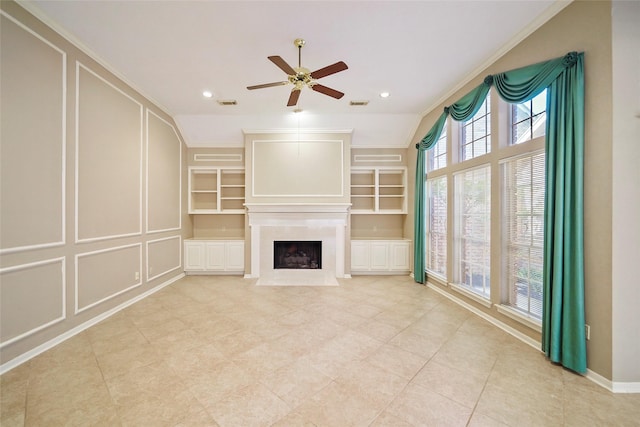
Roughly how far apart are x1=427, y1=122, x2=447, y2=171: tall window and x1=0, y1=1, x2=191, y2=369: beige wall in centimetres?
493

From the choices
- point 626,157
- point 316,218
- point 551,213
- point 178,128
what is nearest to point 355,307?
point 316,218

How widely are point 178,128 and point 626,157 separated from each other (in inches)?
242

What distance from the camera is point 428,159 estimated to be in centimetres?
452

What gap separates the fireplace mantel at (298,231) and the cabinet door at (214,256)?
2.31 feet

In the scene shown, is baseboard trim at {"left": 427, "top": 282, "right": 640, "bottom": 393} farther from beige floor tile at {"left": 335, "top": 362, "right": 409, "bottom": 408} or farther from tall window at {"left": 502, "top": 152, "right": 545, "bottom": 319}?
beige floor tile at {"left": 335, "top": 362, "right": 409, "bottom": 408}

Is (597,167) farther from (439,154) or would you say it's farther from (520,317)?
(439,154)

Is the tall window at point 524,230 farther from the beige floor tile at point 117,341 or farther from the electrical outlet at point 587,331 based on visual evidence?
the beige floor tile at point 117,341

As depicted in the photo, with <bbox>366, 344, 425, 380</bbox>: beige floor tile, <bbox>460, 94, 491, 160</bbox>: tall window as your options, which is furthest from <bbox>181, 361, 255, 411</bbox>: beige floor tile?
<bbox>460, 94, 491, 160</bbox>: tall window

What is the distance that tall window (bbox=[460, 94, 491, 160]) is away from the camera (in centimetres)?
315

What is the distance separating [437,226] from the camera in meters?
4.24

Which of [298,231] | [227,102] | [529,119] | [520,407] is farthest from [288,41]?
[520,407]

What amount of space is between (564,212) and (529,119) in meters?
1.21

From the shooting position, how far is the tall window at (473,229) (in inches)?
122

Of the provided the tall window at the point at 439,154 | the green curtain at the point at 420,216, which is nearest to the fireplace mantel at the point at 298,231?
the green curtain at the point at 420,216
